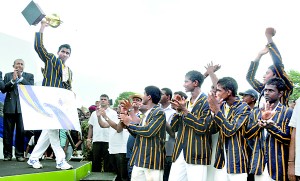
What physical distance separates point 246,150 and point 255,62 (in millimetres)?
1409

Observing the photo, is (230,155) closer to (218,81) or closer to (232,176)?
(232,176)

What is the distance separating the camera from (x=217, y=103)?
14.1 feet

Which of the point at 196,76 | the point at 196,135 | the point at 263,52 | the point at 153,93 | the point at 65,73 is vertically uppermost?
the point at 263,52

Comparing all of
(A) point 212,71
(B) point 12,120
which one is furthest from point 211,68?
(B) point 12,120

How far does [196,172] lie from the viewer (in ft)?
15.1

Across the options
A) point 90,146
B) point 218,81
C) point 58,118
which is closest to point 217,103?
point 218,81

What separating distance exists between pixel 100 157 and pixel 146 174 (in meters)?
4.00

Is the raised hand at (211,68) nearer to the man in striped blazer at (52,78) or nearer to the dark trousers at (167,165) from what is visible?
the dark trousers at (167,165)

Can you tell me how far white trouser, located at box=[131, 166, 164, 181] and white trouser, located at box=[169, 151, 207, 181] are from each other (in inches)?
13.3

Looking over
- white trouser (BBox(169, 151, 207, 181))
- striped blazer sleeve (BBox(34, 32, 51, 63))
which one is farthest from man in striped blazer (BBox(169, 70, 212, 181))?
striped blazer sleeve (BBox(34, 32, 51, 63))

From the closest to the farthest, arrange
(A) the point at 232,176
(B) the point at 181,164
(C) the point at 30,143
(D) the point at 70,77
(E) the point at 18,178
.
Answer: (A) the point at 232,176
(B) the point at 181,164
(E) the point at 18,178
(D) the point at 70,77
(C) the point at 30,143

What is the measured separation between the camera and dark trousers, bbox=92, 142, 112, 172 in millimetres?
8727

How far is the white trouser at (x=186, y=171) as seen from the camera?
4.62 meters

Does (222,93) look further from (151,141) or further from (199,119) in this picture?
(151,141)
